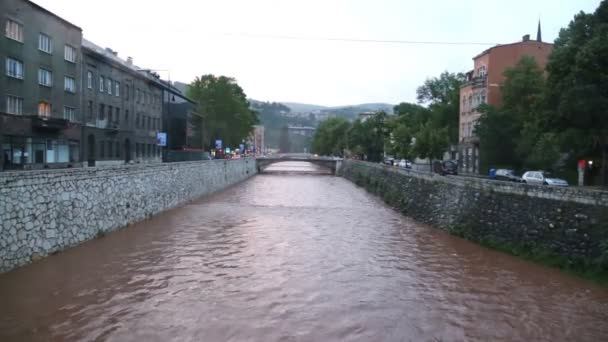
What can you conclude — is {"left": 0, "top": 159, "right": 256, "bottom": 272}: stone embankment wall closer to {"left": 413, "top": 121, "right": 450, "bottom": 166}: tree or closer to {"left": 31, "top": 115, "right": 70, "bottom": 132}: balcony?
{"left": 31, "top": 115, "right": 70, "bottom": 132}: balcony

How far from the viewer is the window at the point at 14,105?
3328 centimetres

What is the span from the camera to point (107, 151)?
47562 mm

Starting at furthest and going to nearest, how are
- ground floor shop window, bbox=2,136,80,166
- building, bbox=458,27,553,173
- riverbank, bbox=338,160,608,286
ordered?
1. building, bbox=458,27,553,173
2. ground floor shop window, bbox=2,136,80,166
3. riverbank, bbox=338,160,608,286

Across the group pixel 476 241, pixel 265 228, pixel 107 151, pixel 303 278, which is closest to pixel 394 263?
pixel 303 278

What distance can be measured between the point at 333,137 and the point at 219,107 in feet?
176

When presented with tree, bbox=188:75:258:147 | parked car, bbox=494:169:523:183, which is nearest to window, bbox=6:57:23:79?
parked car, bbox=494:169:523:183

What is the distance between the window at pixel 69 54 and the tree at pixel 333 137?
78298 mm

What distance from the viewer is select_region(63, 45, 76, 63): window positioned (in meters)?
39.7

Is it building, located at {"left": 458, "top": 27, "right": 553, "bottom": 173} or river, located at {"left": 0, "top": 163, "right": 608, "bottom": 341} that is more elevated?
building, located at {"left": 458, "top": 27, "right": 553, "bottom": 173}

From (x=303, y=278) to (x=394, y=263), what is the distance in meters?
3.79

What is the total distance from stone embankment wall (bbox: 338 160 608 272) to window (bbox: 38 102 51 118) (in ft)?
89.2

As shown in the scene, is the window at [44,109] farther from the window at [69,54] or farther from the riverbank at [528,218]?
the riverbank at [528,218]


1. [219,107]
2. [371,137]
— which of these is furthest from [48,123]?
[371,137]

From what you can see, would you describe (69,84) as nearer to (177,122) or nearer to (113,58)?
(113,58)
